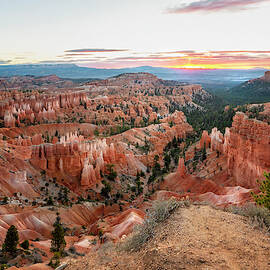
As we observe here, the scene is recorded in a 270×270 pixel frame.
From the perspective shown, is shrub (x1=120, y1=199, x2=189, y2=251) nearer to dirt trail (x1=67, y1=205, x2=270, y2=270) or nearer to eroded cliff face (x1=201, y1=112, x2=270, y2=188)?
dirt trail (x1=67, y1=205, x2=270, y2=270)

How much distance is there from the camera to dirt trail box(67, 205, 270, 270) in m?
6.46

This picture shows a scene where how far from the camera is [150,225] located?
8.91 m

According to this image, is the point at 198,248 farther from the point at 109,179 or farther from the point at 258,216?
the point at 109,179

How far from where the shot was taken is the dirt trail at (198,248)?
21.2ft

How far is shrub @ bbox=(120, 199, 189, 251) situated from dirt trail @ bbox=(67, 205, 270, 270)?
0.99ft

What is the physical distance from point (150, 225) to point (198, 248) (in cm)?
223

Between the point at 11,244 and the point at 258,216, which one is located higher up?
the point at 258,216

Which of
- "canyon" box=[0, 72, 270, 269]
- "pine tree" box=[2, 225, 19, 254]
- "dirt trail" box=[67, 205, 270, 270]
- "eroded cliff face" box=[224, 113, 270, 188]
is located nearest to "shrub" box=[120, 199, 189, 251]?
"dirt trail" box=[67, 205, 270, 270]

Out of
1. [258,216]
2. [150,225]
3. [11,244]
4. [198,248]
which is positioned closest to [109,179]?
[11,244]

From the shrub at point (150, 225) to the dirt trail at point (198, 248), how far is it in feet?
0.99

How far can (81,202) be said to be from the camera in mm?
27750

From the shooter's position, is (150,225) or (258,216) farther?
(258,216)

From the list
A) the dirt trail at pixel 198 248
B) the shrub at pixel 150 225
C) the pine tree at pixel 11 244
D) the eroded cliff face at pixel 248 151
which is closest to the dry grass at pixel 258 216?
the dirt trail at pixel 198 248

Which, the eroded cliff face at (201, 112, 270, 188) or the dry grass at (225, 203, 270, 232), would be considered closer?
the dry grass at (225, 203, 270, 232)
